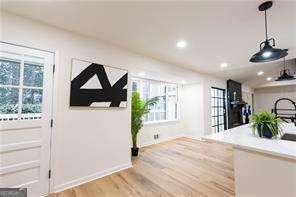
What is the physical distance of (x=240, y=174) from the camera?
178cm

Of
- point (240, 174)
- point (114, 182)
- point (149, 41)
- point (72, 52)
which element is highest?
point (149, 41)

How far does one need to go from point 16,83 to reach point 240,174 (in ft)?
9.61

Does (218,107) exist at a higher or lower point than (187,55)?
lower

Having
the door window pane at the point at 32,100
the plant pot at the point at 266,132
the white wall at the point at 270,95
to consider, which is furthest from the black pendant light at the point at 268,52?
the white wall at the point at 270,95

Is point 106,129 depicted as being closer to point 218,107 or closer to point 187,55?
point 187,55

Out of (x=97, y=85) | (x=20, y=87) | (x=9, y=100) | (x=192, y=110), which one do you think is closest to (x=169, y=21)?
(x=97, y=85)

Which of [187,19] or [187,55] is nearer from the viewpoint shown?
[187,19]

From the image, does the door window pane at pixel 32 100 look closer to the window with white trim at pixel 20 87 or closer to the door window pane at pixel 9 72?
the window with white trim at pixel 20 87

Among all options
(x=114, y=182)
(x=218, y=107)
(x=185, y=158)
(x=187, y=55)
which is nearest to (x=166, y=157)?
(x=185, y=158)

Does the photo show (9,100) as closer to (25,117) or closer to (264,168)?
(25,117)

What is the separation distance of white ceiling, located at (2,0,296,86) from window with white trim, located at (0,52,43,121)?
630 mm

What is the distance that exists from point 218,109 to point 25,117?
6366mm

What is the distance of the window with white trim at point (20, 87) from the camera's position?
2.00 metres

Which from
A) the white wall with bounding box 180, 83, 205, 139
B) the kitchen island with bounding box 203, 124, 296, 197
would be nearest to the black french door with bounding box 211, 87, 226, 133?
the white wall with bounding box 180, 83, 205, 139
